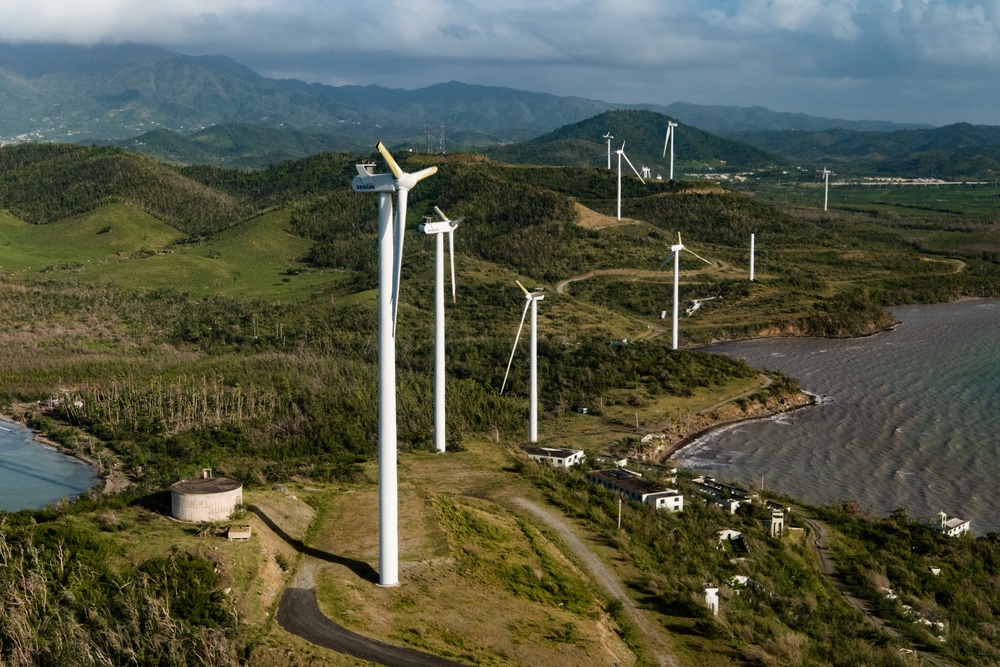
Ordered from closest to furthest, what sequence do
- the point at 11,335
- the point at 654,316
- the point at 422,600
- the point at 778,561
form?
the point at 422,600 → the point at 778,561 → the point at 11,335 → the point at 654,316

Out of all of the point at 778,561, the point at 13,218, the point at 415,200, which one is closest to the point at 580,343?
the point at 778,561

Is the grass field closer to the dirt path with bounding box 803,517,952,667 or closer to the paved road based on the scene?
the dirt path with bounding box 803,517,952,667

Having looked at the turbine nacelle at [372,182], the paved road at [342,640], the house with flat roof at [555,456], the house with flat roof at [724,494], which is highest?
the turbine nacelle at [372,182]

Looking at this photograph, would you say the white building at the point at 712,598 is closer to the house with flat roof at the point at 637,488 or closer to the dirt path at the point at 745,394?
the house with flat roof at the point at 637,488

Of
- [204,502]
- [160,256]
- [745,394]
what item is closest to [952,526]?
[745,394]

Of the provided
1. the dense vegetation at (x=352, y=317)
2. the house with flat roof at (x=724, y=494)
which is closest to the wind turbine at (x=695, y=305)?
the dense vegetation at (x=352, y=317)

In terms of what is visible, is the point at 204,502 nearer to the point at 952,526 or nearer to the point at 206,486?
the point at 206,486

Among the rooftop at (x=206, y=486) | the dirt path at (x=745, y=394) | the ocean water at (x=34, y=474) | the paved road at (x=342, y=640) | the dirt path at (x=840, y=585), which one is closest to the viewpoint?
the paved road at (x=342, y=640)

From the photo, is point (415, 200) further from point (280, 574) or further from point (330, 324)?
point (280, 574)
